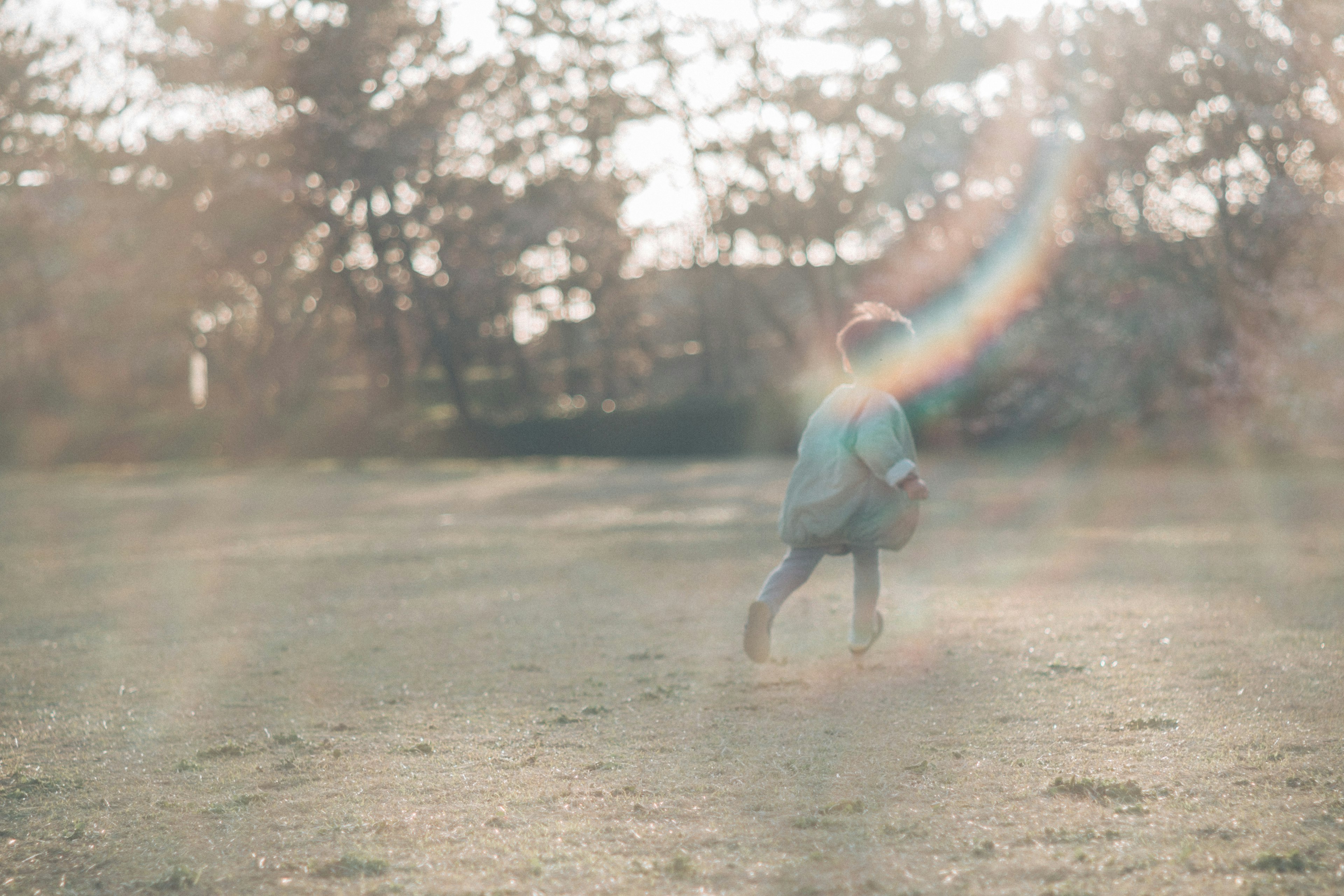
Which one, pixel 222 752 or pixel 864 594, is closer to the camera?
pixel 222 752

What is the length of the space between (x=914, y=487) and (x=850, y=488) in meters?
0.41

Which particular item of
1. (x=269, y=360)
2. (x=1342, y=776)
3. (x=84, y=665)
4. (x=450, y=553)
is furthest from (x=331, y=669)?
(x=269, y=360)

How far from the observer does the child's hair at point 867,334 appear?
6.08m

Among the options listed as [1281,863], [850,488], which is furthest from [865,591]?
[1281,863]

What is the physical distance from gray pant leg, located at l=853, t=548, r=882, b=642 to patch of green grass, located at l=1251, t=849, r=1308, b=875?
291 cm

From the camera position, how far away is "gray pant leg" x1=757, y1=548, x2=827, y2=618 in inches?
242

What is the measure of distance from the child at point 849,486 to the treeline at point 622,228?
13418 millimetres

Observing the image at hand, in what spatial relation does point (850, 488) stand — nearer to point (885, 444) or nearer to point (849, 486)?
point (849, 486)

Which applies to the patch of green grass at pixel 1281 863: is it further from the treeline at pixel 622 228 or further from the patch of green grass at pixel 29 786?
the treeline at pixel 622 228

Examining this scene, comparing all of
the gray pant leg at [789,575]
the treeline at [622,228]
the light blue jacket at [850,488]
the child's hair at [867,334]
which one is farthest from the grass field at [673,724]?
the treeline at [622,228]

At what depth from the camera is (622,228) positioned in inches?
1427

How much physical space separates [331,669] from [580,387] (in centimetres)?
3065

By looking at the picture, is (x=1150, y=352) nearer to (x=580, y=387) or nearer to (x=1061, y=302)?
(x=1061, y=302)

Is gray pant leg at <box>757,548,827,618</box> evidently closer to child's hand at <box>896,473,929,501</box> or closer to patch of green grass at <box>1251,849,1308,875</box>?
child's hand at <box>896,473,929,501</box>
